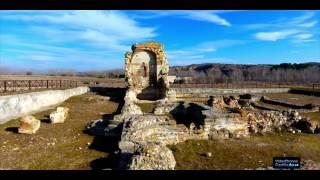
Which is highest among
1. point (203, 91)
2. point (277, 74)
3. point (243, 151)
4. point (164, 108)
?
point (277, 74)

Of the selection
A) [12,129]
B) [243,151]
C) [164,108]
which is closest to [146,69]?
[164,108]

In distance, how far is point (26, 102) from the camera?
16.9 m

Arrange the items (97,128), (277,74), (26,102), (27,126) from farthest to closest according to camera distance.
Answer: (277,74), (26,102), (97,128), (27,126)

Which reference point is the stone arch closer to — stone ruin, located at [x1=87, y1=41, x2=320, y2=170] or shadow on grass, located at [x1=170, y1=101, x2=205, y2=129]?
shadow on grass, located at [x1=170, y1=101, x2=205, y2=129]

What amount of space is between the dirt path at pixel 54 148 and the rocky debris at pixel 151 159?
154cm

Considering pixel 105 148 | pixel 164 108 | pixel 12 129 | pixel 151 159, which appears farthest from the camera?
pixel 164 108

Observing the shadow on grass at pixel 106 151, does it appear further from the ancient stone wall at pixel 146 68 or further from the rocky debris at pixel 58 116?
the ancient stone wall at pixel 146 68

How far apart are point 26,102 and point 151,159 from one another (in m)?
10.7

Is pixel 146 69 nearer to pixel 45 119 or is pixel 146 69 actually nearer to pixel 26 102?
Result: pixel 26 102

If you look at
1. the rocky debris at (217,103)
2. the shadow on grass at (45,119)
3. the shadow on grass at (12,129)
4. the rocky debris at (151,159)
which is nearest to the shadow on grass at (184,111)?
the rocky debris at (217,103)

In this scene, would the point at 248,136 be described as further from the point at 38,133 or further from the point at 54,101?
the point at 54,101

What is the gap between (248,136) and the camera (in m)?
12.8

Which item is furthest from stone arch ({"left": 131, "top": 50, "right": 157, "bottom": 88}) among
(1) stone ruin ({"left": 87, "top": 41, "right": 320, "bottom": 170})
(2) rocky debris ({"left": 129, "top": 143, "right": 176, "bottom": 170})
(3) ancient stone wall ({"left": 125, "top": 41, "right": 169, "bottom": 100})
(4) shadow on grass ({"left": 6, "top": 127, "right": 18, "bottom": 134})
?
(2) rocky debris ({"left": 129, "top": 143, "right": 176, "bottom": 170})
